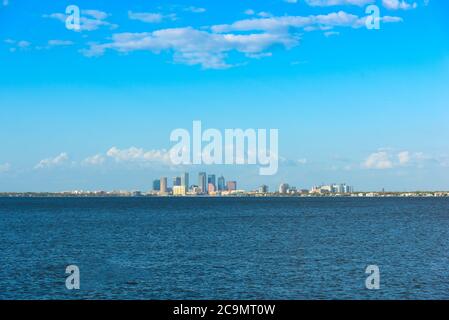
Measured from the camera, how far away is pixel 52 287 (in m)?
46.1

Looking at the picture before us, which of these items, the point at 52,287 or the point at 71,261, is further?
the point at 71,261

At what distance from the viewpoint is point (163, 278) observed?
164 ft

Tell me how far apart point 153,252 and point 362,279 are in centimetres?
2781

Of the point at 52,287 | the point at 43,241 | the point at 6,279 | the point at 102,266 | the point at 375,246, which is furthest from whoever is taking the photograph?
the point at 43,241

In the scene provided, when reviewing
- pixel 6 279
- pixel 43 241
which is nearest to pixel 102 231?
pixel 43 241
